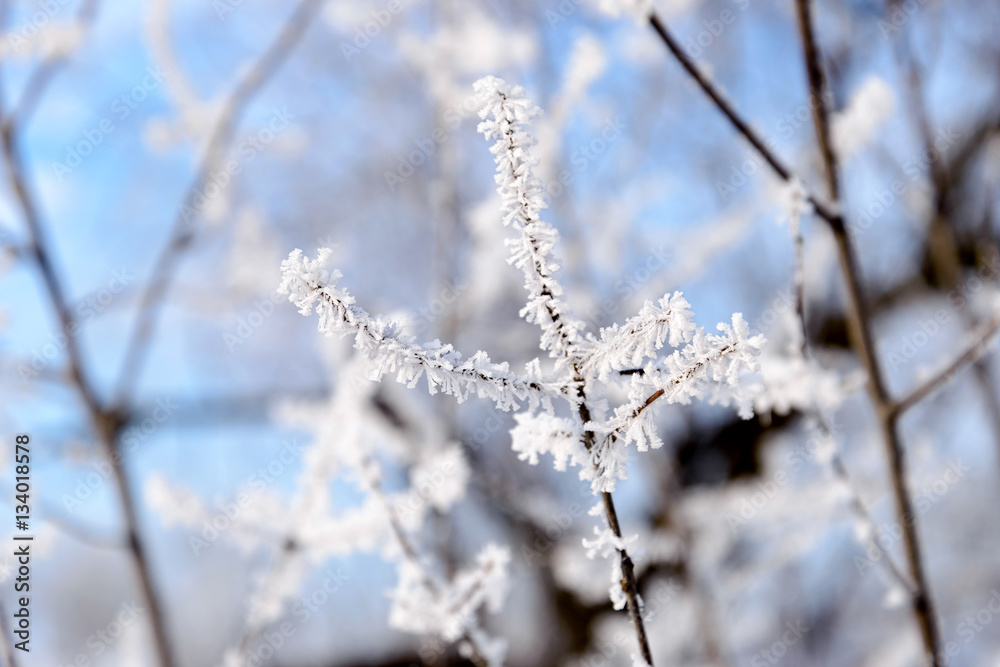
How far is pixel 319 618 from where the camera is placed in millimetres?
4543

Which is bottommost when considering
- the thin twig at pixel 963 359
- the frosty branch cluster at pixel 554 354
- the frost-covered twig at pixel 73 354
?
the frosty branch cluster at pixel 554 354

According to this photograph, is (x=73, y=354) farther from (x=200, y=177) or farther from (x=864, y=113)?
(x=864, y=113)

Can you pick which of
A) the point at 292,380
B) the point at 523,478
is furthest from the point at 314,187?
the point at 523,478

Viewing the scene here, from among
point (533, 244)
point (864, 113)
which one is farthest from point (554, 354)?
point (864, 113)

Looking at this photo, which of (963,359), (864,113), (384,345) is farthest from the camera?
(864,113)

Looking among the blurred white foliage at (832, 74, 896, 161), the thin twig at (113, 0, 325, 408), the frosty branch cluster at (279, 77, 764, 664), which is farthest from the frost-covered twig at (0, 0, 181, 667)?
the blurred white foliage at (832, 74, 896, 161)

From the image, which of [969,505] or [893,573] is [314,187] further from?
[969,505]

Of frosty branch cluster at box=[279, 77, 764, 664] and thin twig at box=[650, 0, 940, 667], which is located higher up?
thin twig at box=[650, 0, 940, 667]

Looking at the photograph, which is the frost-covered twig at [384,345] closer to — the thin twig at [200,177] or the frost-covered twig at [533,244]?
the frost-covered twig at [533,244]

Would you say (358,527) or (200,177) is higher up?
(200,177)

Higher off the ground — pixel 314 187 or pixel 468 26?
pixel 314 187

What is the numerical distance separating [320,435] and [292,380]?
432 centimetres

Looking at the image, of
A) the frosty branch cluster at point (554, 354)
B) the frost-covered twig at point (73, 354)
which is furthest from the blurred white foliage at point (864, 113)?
the frost-covered twig at point (73, 354)

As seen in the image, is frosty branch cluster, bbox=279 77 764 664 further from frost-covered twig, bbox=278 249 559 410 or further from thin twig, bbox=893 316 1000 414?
thin twig, bbox=893 316 1000 414
